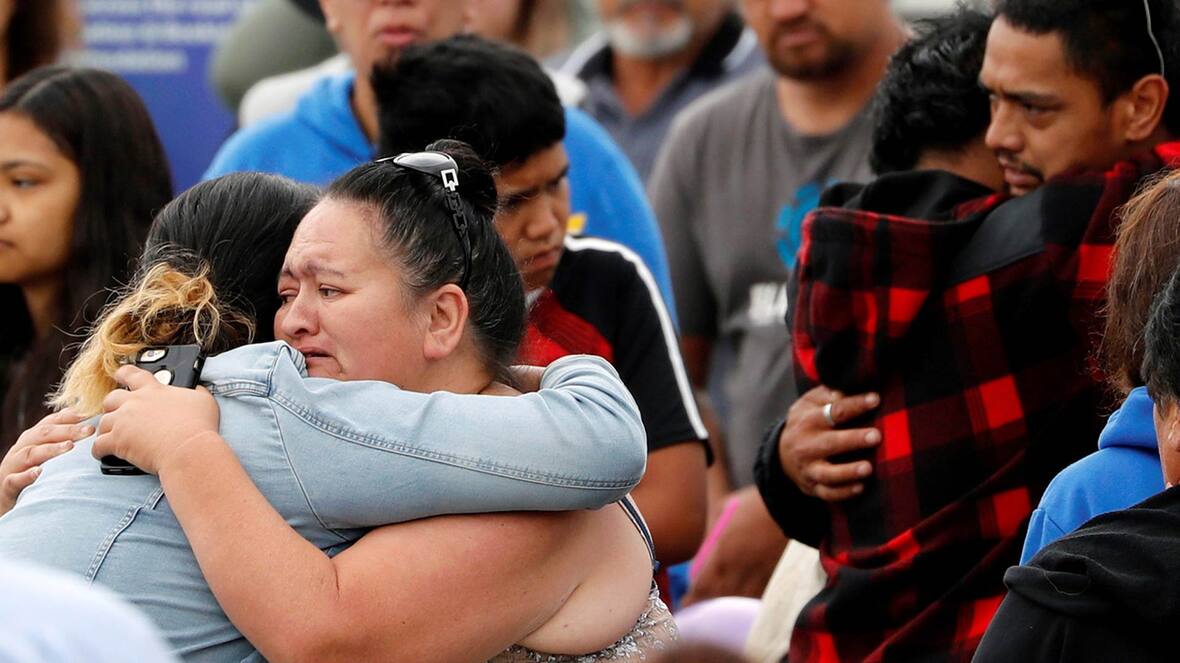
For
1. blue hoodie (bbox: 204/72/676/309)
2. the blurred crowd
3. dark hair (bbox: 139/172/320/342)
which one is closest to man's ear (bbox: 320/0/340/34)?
the blurred crowd

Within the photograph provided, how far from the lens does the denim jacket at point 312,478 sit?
7.40 feet

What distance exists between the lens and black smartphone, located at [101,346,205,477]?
2.36m

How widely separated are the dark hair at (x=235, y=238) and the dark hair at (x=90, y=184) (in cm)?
116

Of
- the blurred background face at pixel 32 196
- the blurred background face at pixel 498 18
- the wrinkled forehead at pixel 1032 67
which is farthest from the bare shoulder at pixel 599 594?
the blurred background face at pixel 498 18

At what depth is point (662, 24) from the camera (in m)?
6.92

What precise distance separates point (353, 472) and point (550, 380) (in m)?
0.38

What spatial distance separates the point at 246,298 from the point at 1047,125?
1435mm

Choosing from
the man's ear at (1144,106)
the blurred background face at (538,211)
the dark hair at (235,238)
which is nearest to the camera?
the dark hair at (235,238)

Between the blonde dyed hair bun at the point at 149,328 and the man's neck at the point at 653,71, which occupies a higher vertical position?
the blonde dyed hair bun at the point at 149,328

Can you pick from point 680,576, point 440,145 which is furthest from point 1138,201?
point 680,576

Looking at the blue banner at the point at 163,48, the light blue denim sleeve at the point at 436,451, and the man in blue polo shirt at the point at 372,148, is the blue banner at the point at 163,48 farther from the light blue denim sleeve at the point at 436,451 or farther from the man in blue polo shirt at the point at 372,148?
the light blue denim sleeve at the point at 436,451

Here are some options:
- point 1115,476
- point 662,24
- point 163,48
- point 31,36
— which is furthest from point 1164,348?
point 163,48

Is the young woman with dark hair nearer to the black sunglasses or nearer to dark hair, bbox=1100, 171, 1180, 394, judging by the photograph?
dark hair, bbox=1100, 171, 1180, 394

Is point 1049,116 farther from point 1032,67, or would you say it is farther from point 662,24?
point 662,24
